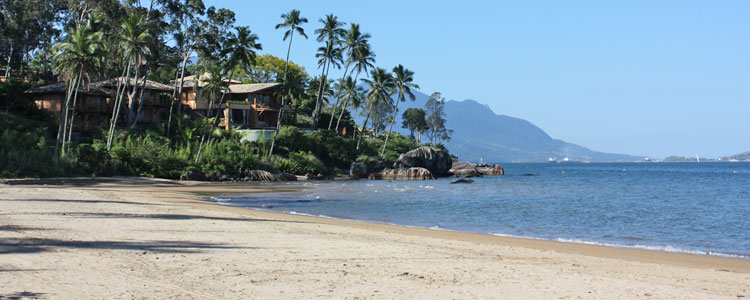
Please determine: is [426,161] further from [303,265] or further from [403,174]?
[303,265]

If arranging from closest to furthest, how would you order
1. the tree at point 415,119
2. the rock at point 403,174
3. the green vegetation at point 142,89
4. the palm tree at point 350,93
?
the green vegetation at point 142,89 < the rock at point 403,174 < the palm tree at point 350,93 < the tree at point 415,119

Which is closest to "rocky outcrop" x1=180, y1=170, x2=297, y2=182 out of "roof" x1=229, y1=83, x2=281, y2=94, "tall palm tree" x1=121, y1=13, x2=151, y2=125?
"tall palm tree" x1=121, y1=13, x2=151, y2=125

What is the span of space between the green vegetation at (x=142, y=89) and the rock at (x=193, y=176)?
98 centimetres

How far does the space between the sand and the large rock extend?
5445 cm

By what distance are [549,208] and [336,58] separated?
42.4m

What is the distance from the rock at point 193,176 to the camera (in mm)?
44406

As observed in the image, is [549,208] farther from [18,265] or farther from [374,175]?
[374,175]

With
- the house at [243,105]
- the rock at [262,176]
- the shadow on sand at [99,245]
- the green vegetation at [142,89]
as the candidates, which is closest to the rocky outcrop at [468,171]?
the green vegetation at [142,89]

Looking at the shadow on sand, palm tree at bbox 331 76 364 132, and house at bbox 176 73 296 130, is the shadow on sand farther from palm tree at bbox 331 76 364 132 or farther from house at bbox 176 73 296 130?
palm tree at bbox 331 76 364 132

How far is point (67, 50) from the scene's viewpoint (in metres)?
37.3

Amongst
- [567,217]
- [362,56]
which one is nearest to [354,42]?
[362,56]

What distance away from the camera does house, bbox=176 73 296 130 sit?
64.2 m

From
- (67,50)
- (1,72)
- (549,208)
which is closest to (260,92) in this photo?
(1,72)

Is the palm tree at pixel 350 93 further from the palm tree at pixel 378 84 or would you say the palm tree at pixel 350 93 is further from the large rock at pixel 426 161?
the large rock at pixel 426 161
